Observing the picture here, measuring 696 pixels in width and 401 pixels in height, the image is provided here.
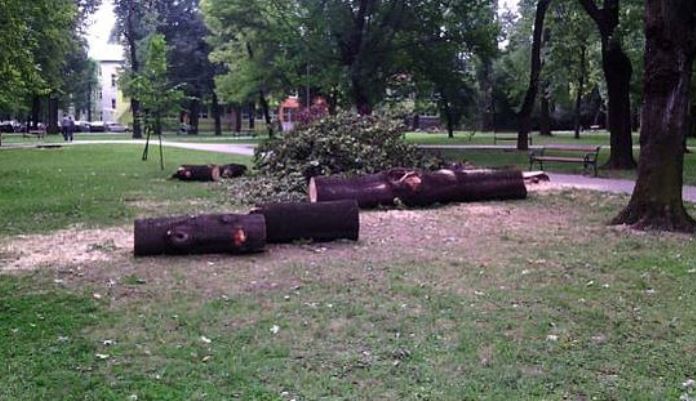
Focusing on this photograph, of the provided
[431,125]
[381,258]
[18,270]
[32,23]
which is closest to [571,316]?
[381,258]

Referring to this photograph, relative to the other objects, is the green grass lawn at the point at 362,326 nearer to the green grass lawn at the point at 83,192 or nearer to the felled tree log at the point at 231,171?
the green grass lawn at the point at 83,192

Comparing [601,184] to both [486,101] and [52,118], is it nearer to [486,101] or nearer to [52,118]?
[486,101]

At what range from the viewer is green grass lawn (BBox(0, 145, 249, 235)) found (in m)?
11.1

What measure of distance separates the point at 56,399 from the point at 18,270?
3860mm

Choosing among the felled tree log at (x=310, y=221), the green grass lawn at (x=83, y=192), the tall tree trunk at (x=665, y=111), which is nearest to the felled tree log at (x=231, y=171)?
the green grass lawn at (x=83, y=192)

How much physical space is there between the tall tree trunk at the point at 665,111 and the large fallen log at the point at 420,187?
12.0 ft

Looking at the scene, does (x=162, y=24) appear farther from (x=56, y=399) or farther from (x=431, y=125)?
(x=56, y=399)

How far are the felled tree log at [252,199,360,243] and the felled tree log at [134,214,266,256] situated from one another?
1.83ft

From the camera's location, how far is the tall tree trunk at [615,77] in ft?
60.0

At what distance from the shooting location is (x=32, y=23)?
80.3 ft

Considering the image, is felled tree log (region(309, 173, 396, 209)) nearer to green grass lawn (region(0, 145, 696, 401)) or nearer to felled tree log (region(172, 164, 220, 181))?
green grass lawn (region(0, 145, 696, 401))

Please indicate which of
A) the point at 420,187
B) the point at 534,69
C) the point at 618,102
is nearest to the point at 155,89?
the point at 420,187

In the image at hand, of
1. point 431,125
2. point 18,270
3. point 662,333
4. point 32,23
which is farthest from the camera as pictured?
point 431,125

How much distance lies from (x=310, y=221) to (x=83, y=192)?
7.61 meters
